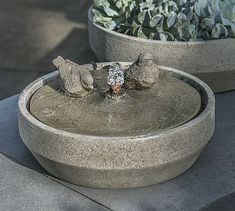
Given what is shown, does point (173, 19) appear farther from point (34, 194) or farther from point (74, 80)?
point (34, 194)

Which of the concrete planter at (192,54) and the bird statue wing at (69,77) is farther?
the concrete planter at (192,54)

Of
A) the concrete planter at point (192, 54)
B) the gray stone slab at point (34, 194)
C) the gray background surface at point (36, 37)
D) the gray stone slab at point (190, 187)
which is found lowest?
the gray background surface at point (36, 37)

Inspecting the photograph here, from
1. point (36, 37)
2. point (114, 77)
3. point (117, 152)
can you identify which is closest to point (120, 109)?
point (114, 77)

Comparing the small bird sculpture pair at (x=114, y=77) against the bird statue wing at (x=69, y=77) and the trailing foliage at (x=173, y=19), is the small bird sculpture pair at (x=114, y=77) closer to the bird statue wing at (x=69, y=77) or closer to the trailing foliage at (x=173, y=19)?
the bird statue wing at (x=69, y=77)

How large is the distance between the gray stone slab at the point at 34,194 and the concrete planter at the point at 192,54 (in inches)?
48.5

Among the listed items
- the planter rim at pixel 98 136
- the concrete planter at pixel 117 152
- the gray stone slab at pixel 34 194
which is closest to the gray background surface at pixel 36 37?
the planter rim at pixel 98 136

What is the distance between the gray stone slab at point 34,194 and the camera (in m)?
2.96

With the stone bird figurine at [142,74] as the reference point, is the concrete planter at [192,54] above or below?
below

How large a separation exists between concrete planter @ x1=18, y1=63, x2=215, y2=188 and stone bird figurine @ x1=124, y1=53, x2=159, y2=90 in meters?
0.44

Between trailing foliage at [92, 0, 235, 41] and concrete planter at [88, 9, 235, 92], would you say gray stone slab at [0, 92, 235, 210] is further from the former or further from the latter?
trailing foliage at [92, 0, 235, 41]

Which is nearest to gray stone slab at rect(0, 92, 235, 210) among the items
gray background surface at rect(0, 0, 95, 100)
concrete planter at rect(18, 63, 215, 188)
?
concrete planter at rect(18, 63, 215, 188)

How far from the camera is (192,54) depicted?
397 centimetres

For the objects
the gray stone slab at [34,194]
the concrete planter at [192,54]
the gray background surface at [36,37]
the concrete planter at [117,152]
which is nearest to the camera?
the concrete planter at [117,152]

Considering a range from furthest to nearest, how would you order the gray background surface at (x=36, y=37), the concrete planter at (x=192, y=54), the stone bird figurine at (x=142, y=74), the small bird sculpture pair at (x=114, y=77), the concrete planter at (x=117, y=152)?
the gray background surface at (x=36, y=37) < the concrete planter at (x=192, y=54) < the stone bird figurine at (x=142, y=74) < the small bird sculpture pair at (x=114, y=77) < the concrete planter at (x=117, y=152)
